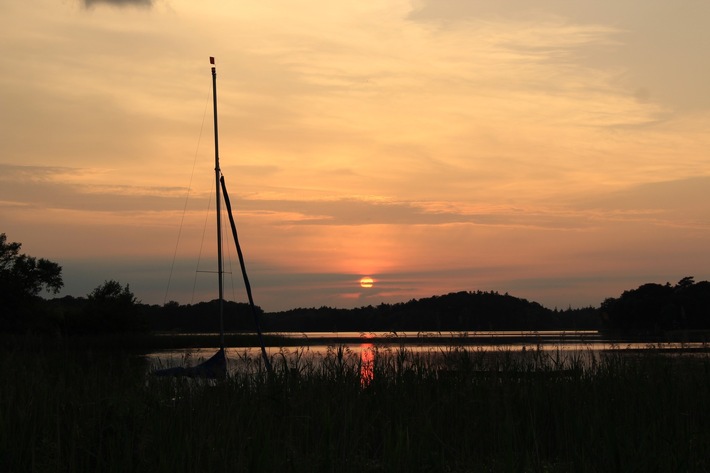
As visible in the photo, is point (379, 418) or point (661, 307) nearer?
point (379, 418)

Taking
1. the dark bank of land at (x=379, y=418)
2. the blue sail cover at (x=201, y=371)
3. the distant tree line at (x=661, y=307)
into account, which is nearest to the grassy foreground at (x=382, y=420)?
the dark bank of land at (x=379, y=418)

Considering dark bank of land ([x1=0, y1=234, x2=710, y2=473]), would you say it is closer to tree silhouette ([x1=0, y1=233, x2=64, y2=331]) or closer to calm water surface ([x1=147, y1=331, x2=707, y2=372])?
calm water surface ([x1=147, y1=331, x2=707, y2=372])

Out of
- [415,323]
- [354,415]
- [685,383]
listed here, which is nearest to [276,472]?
[354,415]

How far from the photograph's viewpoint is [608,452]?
7.27m

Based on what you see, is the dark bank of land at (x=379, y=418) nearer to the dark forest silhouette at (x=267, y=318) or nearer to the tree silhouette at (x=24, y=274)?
the dark forest silhouette at (x=267, y=318)

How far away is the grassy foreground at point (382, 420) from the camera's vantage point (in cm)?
705

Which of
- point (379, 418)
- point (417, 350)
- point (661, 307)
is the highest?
point (661, 307)

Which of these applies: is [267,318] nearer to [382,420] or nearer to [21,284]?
[21,284]

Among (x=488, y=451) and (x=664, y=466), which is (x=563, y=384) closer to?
(x=488, y=451)

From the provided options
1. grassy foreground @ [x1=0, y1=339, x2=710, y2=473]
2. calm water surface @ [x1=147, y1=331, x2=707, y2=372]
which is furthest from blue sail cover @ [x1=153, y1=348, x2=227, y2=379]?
grassy foreground @ [x1=0, y1=339, x2=710, y2=473]

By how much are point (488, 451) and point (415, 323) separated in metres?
96.2

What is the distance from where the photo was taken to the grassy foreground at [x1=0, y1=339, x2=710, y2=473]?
278 inches

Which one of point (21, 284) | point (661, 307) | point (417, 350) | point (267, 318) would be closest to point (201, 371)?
point (417, 350)

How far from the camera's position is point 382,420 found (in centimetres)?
916
